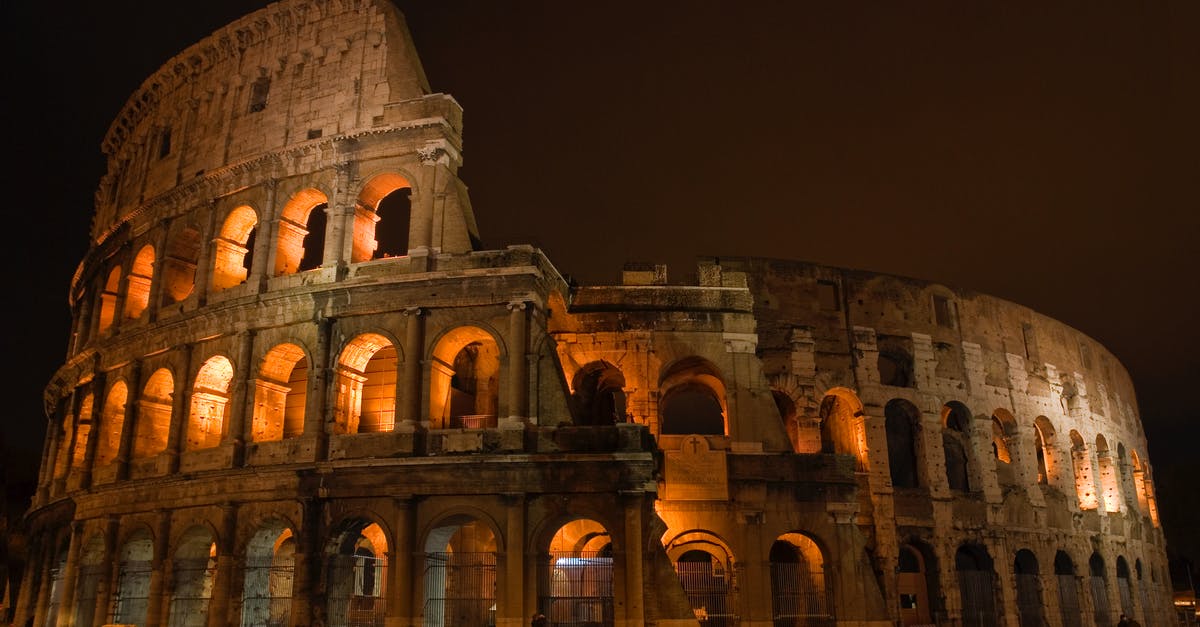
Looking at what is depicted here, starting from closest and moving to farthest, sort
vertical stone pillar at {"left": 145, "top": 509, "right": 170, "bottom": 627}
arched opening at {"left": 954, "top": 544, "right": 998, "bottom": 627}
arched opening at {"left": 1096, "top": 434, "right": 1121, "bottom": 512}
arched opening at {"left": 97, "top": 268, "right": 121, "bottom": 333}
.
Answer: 1. vertical stone pillar at {"left": 145, "top": 509, "right": 170, "bottom": 627}
2. arched opening at {"left": 954, "top": 544, "right": 998, "bottom": 627}
3. arched opening at {"left": 97, "top": 268, "right": 121, "bottom": 333}
4. arched opening at {"left": 1096, "top": 434, "right": 1121, "bottom": 512}

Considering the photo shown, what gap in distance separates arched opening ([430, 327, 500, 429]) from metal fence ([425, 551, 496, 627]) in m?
2.69

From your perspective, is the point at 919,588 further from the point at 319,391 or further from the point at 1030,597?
the point at 319,391

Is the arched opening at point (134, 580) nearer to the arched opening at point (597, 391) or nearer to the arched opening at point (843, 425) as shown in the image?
the arched opening at point (597, 391)

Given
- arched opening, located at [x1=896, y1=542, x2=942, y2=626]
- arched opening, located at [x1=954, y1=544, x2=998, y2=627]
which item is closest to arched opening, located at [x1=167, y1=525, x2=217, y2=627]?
arched opening, located at [x1=896, y1=542, x2=942, y2=626]

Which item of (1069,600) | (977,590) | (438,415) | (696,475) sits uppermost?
(438,415)

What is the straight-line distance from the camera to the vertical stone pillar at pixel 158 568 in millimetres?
17719

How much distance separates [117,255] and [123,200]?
5.26ft

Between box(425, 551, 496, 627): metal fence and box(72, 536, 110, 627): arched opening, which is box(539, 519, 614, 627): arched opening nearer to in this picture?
box(425, 551, 496, 627): metal fence

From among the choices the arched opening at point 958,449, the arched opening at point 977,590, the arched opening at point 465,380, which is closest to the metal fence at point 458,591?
the arched opening at point 465,380

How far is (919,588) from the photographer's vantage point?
888 inches

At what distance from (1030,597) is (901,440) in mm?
5256

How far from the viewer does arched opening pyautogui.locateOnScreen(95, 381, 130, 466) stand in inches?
824

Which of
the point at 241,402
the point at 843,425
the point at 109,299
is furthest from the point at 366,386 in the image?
the point at 843,425

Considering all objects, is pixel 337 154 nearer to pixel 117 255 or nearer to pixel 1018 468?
pixel 117 255
